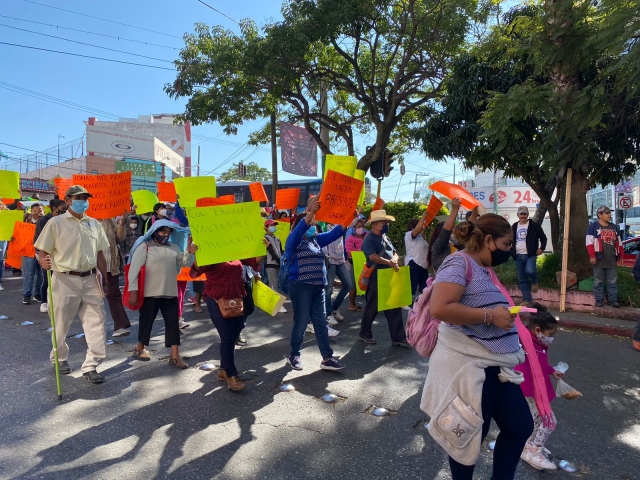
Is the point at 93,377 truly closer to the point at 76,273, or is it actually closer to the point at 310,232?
the point at 76,273

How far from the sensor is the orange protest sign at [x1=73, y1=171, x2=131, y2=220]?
603 centimetres

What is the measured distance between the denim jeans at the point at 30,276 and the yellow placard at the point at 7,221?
1.94 feet

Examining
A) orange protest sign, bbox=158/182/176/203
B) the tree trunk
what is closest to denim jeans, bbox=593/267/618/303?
the tree trunk

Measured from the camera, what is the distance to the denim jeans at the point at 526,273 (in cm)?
877

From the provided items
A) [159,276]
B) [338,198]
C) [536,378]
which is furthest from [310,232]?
[536,378]

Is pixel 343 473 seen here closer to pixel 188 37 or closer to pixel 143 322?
pixel 143 322

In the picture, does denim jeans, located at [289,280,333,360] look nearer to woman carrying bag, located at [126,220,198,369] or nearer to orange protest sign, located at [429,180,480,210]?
woman carrying bag, located at [126,220,198,369]

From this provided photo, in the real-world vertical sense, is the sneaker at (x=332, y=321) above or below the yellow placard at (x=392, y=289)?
below

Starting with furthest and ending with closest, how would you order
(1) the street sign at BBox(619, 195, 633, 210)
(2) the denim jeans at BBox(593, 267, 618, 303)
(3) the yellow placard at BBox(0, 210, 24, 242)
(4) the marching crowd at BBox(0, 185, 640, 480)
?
(1) the street sign at BBox(619, 195, 633, 210)
(2) the denim jeans at BBox(593, 267, 618, 303)
(3) the yellow placard at BBox(0, 210, 24, 242)
(4) the marching crowd at BBox(0, 185, 640, 480)

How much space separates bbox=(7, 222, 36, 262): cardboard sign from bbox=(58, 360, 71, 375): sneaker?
11.7ft

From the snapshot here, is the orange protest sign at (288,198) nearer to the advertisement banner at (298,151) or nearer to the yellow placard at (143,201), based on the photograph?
the yellow placard at (143,201)

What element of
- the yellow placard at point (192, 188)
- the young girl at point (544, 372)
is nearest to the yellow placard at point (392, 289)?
the young girl at point (544, 372)

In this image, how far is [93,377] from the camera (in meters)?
4.79

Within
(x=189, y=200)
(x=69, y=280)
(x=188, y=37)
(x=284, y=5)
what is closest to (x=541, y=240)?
(x=189, y=200)
